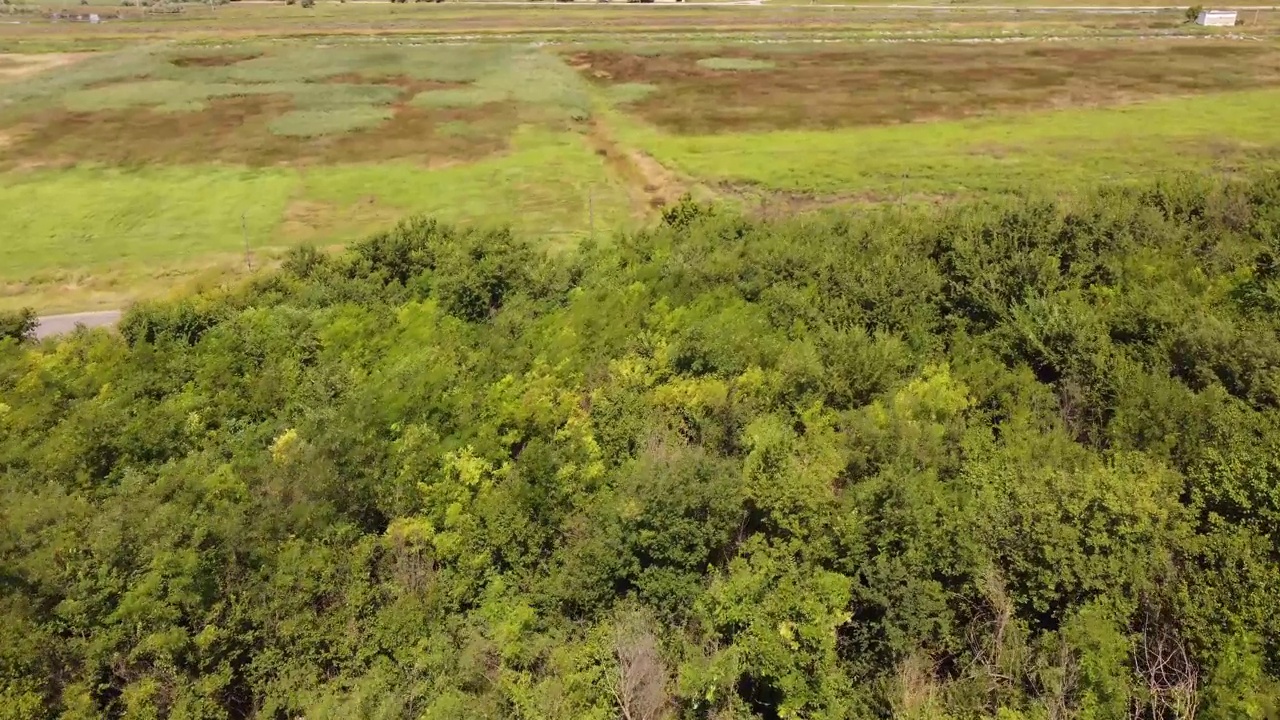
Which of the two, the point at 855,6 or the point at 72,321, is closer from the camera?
the point at 72,321

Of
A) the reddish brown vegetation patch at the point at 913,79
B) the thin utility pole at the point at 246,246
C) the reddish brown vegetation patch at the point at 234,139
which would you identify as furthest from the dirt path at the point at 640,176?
the thin utility pole at the point at 246,246

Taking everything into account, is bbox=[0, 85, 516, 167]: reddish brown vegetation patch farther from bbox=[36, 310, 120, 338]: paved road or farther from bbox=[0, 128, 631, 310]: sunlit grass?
bbox=[36, 310, 120, 338]: paved road

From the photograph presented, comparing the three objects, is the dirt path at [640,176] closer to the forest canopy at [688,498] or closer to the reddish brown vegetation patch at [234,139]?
the reddish brown vegetation patch at [234,139]

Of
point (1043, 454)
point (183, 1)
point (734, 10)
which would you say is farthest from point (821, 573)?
point (183, 1)

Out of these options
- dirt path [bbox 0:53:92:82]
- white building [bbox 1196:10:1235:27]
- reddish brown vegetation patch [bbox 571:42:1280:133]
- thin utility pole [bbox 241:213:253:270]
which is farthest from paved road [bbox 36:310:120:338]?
white building [bbox 1196:10:1235:27]

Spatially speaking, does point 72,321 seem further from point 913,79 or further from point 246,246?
point 913,79

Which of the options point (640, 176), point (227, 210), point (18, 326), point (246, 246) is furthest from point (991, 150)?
point (18, 326)
